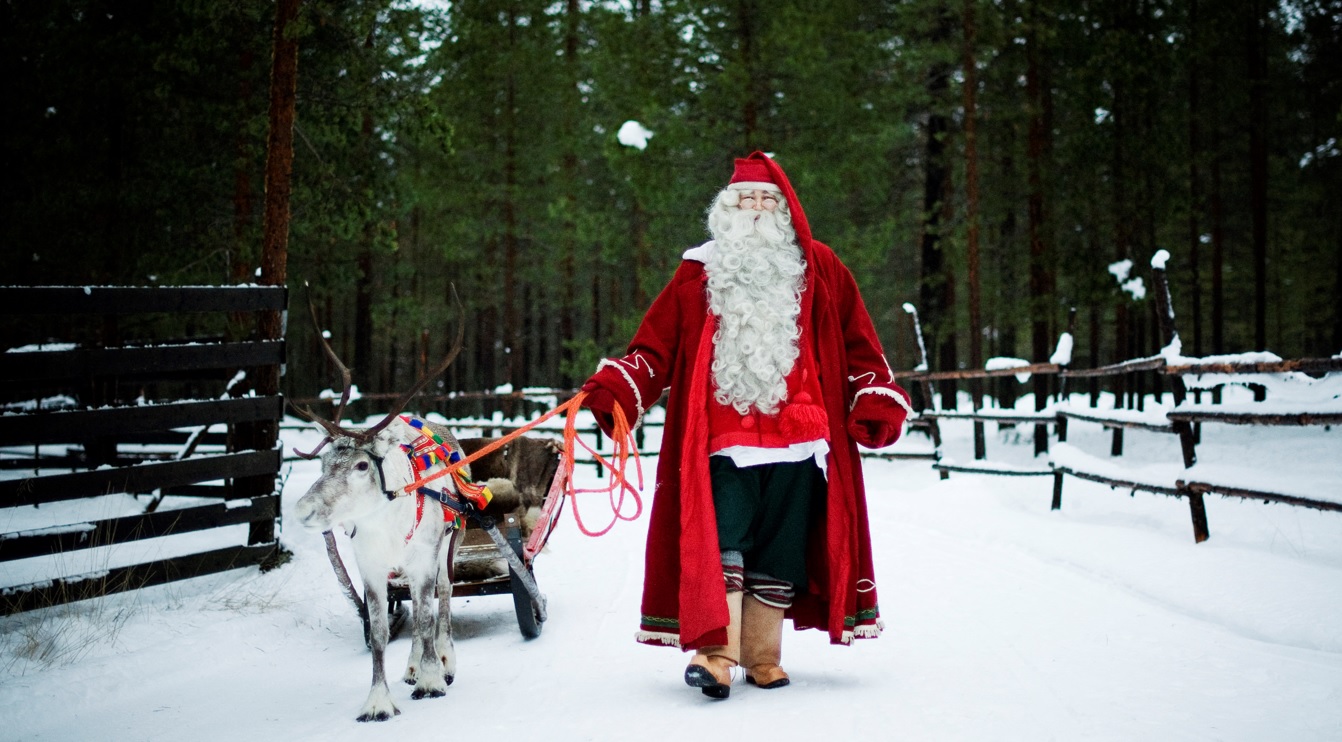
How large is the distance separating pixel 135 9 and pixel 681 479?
40.2ft

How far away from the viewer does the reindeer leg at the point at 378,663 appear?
3625 millimetres

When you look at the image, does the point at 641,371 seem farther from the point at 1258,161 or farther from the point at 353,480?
the point at 1258,161

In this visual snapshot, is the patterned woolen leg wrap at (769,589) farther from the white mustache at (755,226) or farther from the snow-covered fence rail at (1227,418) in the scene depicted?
the snow-covered fence rail at (1227,418)

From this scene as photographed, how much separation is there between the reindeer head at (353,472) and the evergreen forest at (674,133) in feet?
18.9

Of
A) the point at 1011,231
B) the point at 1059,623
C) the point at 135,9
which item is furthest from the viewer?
the point at 1011,231

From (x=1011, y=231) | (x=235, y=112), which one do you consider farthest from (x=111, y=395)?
(x=1011, y=231)

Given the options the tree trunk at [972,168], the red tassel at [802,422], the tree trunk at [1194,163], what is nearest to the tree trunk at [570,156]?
the tree trunk at [972,168]

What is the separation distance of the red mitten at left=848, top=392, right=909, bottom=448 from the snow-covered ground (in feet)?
3.42

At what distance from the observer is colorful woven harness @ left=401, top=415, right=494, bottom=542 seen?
4.04 meters

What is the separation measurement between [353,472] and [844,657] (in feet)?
8.19

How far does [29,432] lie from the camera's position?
5391mm

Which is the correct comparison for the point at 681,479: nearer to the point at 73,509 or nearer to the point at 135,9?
the point at 73,509

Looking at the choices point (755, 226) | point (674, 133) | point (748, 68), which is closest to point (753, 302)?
point (755, 226)

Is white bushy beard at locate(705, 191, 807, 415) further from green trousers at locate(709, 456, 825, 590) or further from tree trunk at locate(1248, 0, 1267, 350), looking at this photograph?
tree trunk at locate(1248, 0, 1267, 350)
